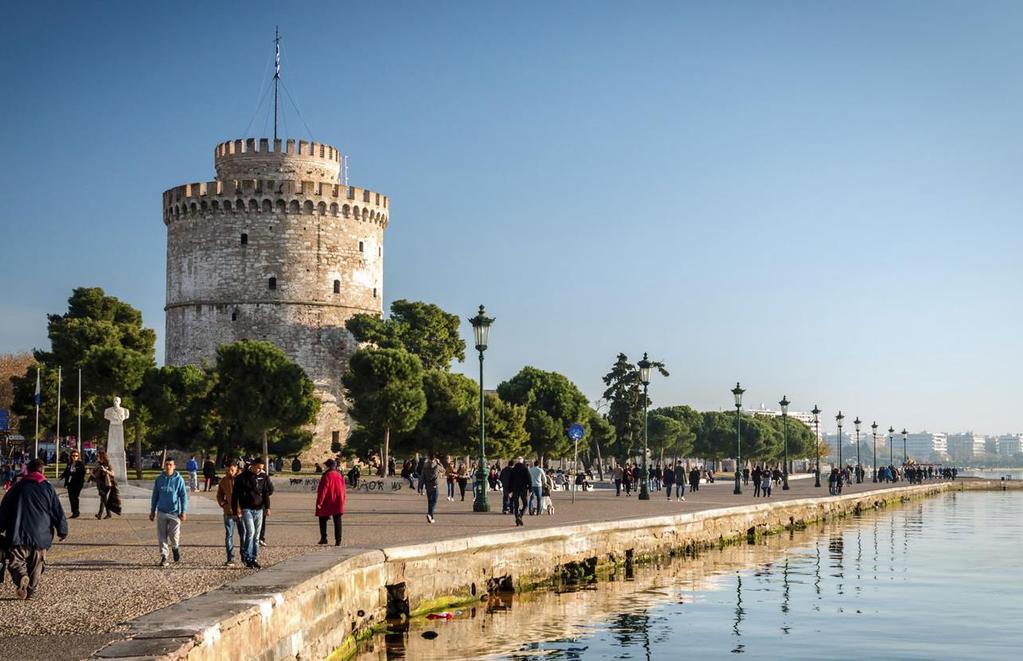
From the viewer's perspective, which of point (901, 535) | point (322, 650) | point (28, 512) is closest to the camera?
point (28, 512)

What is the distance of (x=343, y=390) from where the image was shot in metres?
75.4

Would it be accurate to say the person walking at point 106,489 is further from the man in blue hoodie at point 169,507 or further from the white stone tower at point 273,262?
the white stone tower at point 273,262

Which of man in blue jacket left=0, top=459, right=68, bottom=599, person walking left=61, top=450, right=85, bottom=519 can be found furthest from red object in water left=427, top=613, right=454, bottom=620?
person walking left=61, top=450, right=85, bottom=519

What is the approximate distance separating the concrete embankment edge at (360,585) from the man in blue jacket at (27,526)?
1749 mm

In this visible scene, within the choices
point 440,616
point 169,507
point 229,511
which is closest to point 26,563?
point 169,507

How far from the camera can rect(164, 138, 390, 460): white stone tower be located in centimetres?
7250

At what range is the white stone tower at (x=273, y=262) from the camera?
238 ft

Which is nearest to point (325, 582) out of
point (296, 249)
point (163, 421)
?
point (163, 421)

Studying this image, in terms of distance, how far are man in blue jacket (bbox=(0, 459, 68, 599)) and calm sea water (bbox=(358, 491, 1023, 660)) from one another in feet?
13.2

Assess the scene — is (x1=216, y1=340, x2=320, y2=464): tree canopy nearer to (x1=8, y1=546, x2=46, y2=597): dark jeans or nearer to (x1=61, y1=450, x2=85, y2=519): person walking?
(x1=61, y1=450, x2=85, y2=519): person walking

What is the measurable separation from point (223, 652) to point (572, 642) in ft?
22.4

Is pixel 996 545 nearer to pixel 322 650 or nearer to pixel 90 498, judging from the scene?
pixel 90 498

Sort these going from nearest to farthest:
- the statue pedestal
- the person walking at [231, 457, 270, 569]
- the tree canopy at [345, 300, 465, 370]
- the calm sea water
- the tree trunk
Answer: the person walking at [231, 457, 270, 569], the calm sea water, the statue pedestal, the tree trunk, the tree canopy at [345, 300, 465, 370]

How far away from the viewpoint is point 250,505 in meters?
16.1
